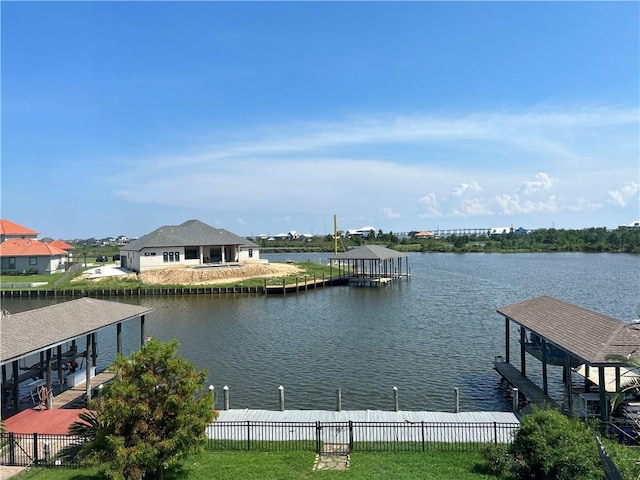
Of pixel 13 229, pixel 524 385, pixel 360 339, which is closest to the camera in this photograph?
pixel 524 385

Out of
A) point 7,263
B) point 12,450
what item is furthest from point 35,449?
point 7,263

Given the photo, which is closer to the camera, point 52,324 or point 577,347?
point 577,347

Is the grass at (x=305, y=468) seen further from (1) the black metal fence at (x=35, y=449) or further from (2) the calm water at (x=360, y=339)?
(2) the calm water at (x=360, y=339)

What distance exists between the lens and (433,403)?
67.7 feet

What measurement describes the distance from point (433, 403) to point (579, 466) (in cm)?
1003

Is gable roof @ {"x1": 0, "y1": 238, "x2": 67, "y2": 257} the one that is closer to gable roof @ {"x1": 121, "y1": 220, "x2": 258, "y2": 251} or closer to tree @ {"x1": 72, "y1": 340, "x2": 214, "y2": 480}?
gable roof @ {"x1": 121, "y1": 220, "x2": 258, "y2": 251}

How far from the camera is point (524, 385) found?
69.1 feet

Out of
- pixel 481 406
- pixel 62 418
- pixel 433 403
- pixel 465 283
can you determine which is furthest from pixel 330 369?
pixel 465 283

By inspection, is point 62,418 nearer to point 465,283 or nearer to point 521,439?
point 521,439

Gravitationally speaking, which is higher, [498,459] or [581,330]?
[581,330]

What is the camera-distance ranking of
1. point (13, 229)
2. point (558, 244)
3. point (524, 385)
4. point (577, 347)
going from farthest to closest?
1. point (558, 244)
2. point (13, 229)
3. point (524, 385)
4. point (577, 347)

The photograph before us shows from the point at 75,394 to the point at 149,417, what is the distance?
1162 cm

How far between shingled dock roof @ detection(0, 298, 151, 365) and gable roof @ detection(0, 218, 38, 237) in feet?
257

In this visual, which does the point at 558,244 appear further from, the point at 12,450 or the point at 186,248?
the point at 12,450
